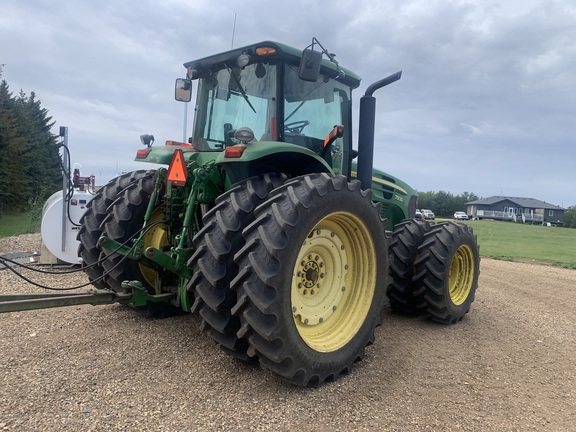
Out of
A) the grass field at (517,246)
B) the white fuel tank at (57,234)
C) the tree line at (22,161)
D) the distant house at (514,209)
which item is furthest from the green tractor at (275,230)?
the distant house at (514,209)

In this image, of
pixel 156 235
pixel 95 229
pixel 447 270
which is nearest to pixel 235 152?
pixel 156 235

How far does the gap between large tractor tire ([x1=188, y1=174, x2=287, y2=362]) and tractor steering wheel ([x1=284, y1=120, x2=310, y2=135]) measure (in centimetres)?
99

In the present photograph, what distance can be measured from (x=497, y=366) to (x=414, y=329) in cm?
101

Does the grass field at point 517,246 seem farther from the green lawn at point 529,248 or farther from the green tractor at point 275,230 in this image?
the green tractor at point 275,230

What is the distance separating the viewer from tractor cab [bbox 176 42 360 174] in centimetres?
374

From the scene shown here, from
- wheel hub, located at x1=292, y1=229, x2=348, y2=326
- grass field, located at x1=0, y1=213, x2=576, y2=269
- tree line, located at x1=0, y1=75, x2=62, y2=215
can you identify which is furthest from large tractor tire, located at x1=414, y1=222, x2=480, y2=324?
tree line, located at x1=0, y1=75, x2=62, y2=215

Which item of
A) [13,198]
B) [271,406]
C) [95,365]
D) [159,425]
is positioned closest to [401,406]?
[271,406]

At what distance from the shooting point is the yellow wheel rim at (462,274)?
5.20 meters

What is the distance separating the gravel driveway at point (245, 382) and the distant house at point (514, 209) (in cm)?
7656

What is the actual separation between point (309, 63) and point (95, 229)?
261cm

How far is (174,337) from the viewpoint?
3877mm

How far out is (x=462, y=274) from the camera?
529 centimetres

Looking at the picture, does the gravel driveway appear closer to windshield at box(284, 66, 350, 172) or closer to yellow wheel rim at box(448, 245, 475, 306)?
yellow wheel rim at box(448, 245, 475, 306)

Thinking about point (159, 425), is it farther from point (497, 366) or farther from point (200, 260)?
point (497, 366)
